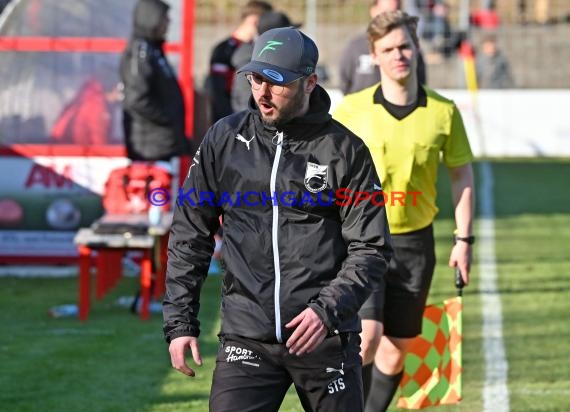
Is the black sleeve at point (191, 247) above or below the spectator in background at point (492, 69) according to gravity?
below

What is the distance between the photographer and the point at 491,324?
9.74 meters

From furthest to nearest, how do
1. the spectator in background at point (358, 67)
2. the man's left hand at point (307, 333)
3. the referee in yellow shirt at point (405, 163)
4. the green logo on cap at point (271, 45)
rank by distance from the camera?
the spectator in background at point (358, 67), the referee in yellow shirt at point (405, 163), the green logo on cap at point (271, 45), the man's left hand at point (307, 333)

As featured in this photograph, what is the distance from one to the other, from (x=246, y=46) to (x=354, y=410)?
741 centimetres

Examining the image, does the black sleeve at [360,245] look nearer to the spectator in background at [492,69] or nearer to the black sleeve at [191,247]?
the black sleeve at [191,247]

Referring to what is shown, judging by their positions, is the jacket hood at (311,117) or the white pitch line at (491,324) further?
the white pitch line at (491,324)

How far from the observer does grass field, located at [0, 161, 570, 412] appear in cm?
763

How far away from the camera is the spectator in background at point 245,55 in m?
10.5

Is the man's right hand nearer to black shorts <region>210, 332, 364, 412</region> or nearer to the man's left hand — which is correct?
black shorts <region>210, 332, 364, 412</region>

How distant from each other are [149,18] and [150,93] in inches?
25.9

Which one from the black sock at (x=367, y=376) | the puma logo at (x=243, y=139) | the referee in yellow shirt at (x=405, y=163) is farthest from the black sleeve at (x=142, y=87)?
the puma logo at (x=243, y=139)

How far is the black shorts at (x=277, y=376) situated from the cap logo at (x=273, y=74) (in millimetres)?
935

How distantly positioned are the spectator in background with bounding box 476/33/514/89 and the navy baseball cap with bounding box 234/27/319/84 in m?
20.1

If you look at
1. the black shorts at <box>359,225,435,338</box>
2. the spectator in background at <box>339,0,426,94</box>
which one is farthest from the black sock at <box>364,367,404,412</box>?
the spectator in background at <box>339,0,426,94</box>

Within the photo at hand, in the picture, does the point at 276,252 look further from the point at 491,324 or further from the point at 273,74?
the point at 491,324
